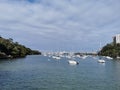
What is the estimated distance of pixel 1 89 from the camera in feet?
149

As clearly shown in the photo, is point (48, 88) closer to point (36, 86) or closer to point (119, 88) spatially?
point (36, 86)

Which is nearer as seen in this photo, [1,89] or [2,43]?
[1,89]

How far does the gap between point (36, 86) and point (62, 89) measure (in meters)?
5.52

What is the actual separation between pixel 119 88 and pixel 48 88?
12849 mm

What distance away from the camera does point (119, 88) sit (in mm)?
49438

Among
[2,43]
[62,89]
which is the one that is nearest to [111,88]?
[62,89]

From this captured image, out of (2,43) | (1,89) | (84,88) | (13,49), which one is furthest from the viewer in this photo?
(13,49)

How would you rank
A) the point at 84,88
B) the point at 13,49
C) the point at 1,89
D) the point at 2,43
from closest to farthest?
the point at 1,89, the point at 84,88, the point at 2,43, the point at 13,49

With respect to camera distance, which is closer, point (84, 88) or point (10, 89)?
point (10, 89)

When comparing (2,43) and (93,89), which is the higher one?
(2,43)

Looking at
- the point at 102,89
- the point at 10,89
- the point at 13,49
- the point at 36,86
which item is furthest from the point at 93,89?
the point at 13,49

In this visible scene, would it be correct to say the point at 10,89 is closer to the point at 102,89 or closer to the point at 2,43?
the point at 102,89

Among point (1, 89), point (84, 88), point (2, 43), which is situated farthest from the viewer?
point (2, 43)

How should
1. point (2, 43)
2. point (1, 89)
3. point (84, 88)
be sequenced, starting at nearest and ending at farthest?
point (1, 89) → point (84, 88) → point (2, 43)
